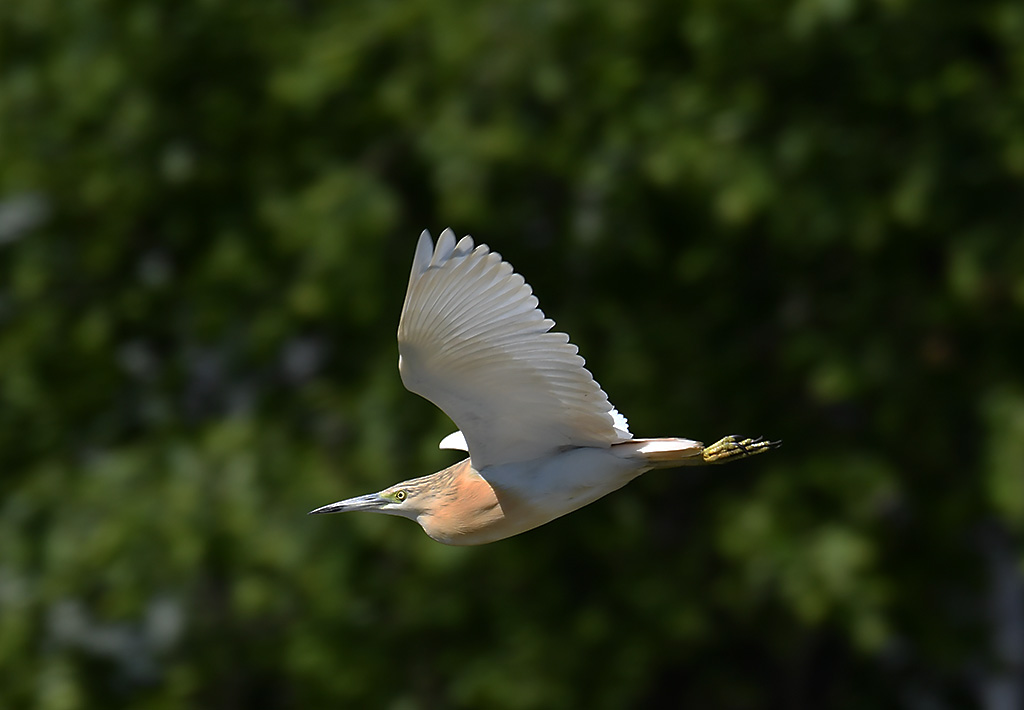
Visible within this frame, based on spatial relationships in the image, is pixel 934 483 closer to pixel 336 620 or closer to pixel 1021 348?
pixel 1021 348

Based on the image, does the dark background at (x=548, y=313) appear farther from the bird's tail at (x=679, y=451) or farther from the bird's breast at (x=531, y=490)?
the bird's tail at (x=679, y=451)

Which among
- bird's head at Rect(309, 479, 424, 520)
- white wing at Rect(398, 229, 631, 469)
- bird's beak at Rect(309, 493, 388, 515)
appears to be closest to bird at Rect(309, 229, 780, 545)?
white wing at Rect(398, 229, 631, 469)

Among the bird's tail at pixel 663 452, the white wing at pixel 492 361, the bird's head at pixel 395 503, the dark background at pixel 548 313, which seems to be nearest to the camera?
the white wing at pixel 492 361

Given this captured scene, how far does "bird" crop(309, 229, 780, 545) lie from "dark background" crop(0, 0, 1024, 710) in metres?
2.35

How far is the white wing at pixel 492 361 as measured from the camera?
2982 millimetres

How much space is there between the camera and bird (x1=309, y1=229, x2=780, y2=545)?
3.01 m

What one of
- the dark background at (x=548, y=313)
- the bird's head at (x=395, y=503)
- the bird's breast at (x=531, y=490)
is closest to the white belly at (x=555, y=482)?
the bird's breast at (x=531, y=490)

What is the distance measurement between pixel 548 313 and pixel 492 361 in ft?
9.38

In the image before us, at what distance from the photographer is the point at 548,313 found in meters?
5.98

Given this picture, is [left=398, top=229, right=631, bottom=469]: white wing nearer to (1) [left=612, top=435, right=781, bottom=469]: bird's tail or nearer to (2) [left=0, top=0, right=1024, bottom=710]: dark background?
(1) [left=612, top=435, right=781, bottom=469]: bird's tail

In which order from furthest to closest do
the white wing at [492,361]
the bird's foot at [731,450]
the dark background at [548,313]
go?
the dark background at [548,313]
the bird's foot at [731,450]
the white wing at [492,361]

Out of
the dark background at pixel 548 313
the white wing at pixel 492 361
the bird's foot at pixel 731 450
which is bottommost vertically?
the bird's foot at pixel 731 450

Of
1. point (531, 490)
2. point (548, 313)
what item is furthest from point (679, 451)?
point (548, 313)

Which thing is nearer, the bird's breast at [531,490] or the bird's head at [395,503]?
the bird's breast at [531,490]
